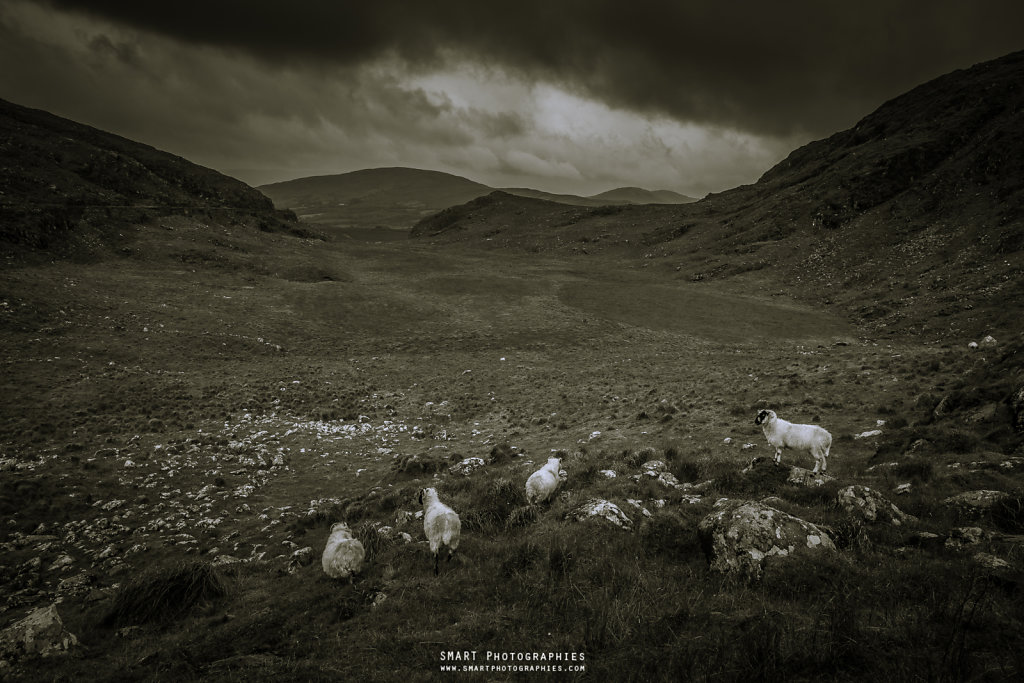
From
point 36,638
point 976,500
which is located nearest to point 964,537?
point 976,500

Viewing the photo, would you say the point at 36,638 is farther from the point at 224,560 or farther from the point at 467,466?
the point at 467,466

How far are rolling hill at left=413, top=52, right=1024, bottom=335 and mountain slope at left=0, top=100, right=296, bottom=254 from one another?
7191 centimetres

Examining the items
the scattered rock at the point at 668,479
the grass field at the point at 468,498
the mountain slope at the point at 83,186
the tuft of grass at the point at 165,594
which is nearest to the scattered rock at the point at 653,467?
the scattered rock at the point at 668,479

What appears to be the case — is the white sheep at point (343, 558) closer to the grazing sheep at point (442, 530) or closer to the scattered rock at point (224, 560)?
the grazing sheep at point (442, 530)

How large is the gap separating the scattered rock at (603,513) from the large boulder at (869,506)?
3.80 m

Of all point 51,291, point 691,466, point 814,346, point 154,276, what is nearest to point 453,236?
point 154,276

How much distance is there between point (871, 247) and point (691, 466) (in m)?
76.1

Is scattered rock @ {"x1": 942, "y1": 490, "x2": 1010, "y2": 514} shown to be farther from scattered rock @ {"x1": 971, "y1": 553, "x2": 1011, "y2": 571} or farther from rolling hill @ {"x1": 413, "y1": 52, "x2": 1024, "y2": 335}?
rolling hill @ {"x1": 413, "y1": 52, "x2": 1024, "y2": 335}

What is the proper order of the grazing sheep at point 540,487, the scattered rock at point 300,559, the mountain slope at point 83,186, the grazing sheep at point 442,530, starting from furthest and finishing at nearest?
the mountain slope at point 83,186, the grazing sheep at point 540,487, the scattered rock at point 300,559, the grazing sheep at point 442,530

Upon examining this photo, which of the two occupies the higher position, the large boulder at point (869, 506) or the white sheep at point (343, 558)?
the large boulder at point (869, 506)

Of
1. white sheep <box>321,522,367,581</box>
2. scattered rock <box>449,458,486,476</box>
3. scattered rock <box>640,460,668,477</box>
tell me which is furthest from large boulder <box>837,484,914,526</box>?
scattered rock <box>449,458,486,476</box>

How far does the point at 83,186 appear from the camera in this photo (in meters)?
71.7

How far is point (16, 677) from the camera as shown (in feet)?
19.7

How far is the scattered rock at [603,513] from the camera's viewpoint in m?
8.44
